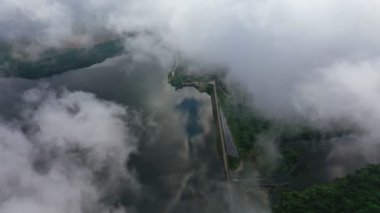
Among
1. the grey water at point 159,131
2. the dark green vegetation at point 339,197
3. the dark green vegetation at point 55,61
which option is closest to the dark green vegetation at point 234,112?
the grey water at point 159,131

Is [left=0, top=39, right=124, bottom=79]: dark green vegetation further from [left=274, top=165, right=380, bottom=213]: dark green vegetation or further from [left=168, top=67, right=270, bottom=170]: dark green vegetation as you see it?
[left=274, top=165, right=380, bottom=213]: dark green vegetation

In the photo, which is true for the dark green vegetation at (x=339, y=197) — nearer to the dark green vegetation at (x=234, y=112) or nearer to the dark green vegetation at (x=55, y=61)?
the dark green vegetation at (x=234, y=112)

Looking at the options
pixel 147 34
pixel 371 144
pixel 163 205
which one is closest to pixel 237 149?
pixel 163 205

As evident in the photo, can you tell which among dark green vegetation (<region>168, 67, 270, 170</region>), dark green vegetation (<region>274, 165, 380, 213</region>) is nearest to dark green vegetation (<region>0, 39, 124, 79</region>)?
dark green vegetation (<region>168, 67, 270, 170</region>)

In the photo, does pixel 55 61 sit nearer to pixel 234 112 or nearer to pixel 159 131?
pixel 159 131

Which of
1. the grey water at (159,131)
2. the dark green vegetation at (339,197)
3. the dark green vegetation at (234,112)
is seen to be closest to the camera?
the dark green vegetation at (339,197)
